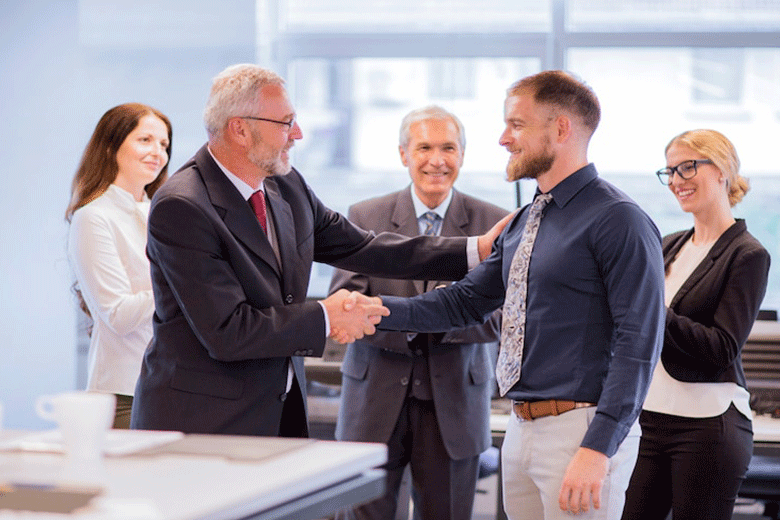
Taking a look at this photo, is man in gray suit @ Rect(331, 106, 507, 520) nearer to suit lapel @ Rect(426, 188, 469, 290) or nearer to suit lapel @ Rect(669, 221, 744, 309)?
suit lapel @ Rect(426, 188, 469, 290)

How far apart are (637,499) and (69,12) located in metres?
3.47

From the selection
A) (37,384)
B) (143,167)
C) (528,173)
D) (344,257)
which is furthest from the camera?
(37,384)

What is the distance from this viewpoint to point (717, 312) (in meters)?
2.69

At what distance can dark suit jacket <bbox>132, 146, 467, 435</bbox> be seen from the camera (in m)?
2.19

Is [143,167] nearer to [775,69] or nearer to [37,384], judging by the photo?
[37,384]

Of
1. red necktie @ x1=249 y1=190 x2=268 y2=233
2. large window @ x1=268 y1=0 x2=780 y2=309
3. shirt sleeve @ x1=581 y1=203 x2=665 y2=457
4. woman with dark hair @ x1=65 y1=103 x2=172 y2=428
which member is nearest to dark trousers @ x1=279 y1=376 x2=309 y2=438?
red necktie @ x1=249 y1=190 x2=268 y2=233

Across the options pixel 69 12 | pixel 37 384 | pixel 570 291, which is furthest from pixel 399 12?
pixel 570 291

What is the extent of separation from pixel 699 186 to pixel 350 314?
1141mm

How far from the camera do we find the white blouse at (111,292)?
2768 millimetres

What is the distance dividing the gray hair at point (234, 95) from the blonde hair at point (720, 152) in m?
1.27

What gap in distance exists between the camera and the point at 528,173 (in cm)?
229

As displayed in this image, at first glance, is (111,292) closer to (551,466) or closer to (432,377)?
(432,377)

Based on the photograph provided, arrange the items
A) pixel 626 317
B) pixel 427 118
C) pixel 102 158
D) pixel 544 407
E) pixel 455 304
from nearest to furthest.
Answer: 1. pixel 626 317
2. pixel 544 407
3. pixel 455 304
4. pixel 102 158
5. pixel 427 118

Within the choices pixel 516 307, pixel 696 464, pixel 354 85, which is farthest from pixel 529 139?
pixel 354 85
